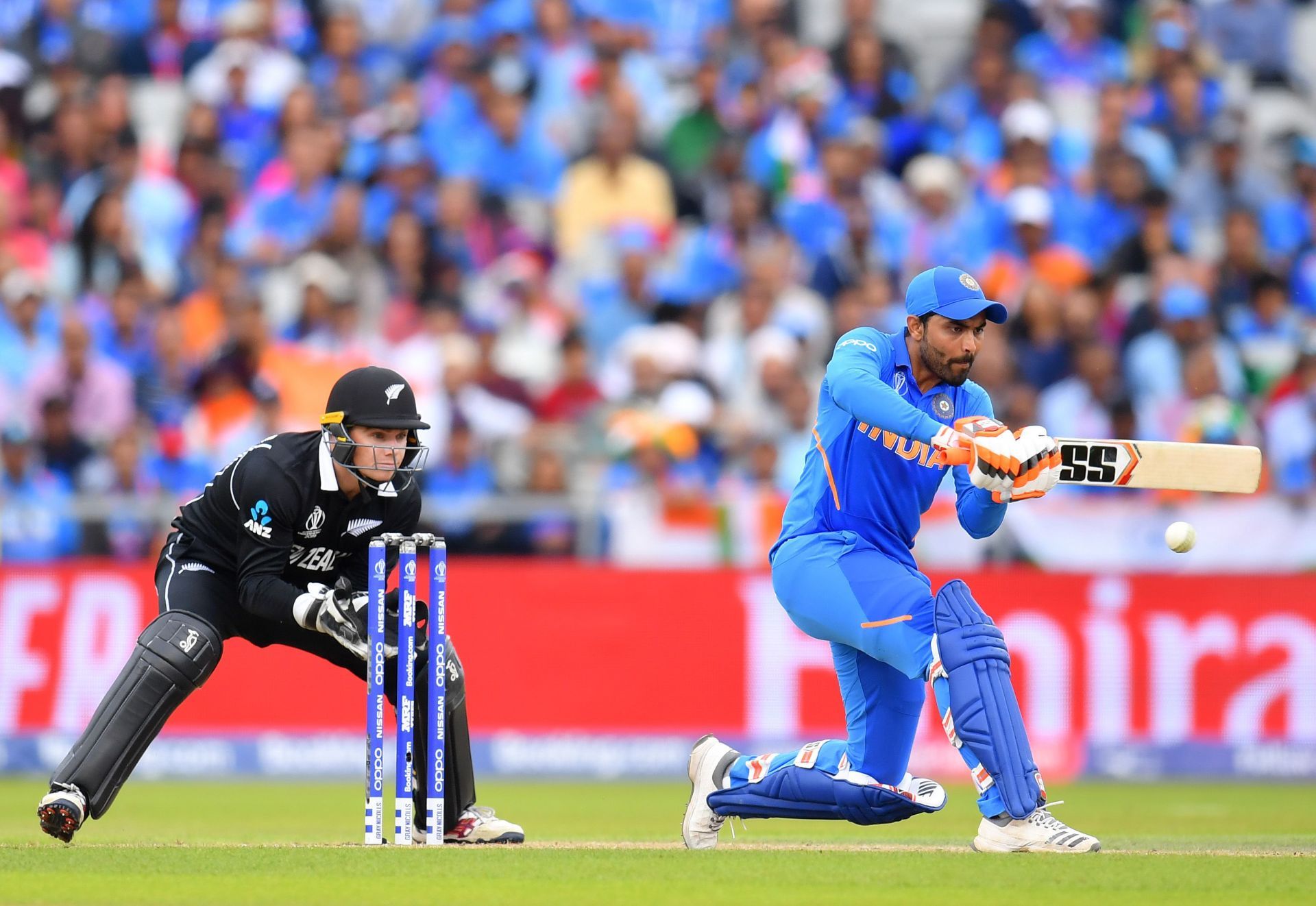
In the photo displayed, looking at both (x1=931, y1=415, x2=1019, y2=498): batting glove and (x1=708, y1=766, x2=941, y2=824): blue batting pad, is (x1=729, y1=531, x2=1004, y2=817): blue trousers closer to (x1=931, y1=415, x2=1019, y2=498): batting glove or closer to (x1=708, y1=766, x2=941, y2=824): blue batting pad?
(x1=708, y1=766, x2=941, y2=824): blue batting pad

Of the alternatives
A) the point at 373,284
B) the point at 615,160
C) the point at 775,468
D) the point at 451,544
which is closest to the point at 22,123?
the point at 373,284

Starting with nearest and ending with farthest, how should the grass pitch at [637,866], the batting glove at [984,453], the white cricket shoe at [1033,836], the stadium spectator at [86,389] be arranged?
1. the grass pitch at [637,866]
2. the batting glove at [984,453]
3. the white cricket shoe at [1033,836]
4. the stadium spectator at [86,389]

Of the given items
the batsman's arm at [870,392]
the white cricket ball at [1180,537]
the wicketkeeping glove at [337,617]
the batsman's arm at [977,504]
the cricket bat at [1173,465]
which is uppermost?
the batsman's arm at [870,392]

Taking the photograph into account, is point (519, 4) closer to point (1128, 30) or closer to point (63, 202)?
point (63, 202)

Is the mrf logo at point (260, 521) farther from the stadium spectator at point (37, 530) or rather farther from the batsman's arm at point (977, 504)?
the stadium spectator at point (37, 530)

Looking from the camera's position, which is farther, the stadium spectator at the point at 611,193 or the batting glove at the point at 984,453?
the stadium spectator at the point at 611,193

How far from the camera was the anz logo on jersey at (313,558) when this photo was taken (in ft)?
25.0

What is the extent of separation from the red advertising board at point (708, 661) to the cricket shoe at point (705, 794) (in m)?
5.14

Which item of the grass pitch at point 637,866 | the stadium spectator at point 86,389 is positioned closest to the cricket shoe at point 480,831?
the grass pitch at point 637,866

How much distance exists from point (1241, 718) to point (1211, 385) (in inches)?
92.6

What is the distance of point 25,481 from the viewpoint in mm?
13453

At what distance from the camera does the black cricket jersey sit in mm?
7359

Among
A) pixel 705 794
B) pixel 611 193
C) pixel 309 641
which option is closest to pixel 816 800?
pixel 705 794

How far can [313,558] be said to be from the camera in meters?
7.67
